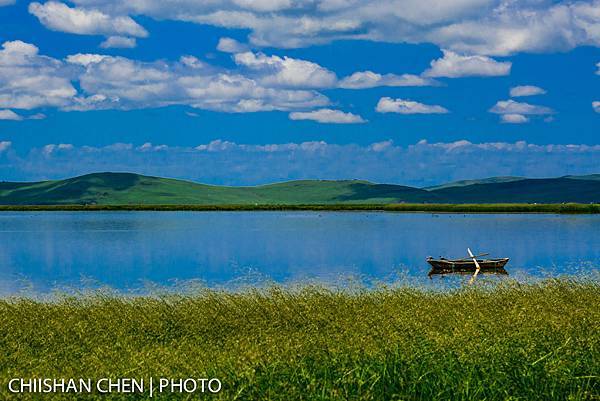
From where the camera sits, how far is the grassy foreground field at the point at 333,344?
14.2 meters

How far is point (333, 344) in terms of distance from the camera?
60.5 feet

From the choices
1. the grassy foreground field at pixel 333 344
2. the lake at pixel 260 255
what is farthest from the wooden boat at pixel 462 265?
the grassy foreground field at pixel 333 344

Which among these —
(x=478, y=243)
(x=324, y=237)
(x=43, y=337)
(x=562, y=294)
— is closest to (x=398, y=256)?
(x=478, y=243)

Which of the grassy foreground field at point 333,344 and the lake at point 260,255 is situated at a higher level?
the grassy foreground field at point 333,344

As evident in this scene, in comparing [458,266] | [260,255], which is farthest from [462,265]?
[260,255]

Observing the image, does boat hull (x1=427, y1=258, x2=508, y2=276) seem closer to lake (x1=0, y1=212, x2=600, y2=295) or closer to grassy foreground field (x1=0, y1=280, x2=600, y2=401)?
lake (x1=0, y1=212, x2=600, y2=295)

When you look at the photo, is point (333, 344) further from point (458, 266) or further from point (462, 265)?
point (462, 265)

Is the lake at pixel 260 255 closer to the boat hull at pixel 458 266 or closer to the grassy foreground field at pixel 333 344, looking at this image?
the boat hull at pixel 458 266

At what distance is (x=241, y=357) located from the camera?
52.2ft

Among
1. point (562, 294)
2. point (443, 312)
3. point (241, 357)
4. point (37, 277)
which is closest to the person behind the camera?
point (241, 357)

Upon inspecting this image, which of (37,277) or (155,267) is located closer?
(37,277)

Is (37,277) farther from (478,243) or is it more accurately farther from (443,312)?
(478,243)

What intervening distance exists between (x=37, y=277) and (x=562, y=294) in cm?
4524

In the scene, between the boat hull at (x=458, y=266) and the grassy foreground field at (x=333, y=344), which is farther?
the boat hull at (x=458, y=266)
